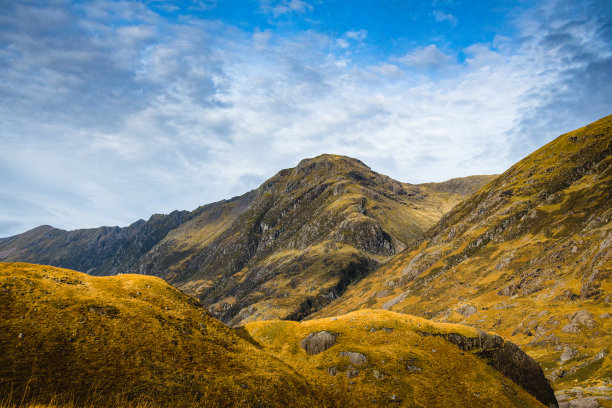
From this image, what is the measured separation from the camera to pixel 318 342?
1880 inches

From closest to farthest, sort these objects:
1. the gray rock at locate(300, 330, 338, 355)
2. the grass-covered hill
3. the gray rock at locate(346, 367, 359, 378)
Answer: the grass-covered hill, the gray rock at locate(346, 367, 359, 378), the gray rock at locate(300, 330, 338, 355)

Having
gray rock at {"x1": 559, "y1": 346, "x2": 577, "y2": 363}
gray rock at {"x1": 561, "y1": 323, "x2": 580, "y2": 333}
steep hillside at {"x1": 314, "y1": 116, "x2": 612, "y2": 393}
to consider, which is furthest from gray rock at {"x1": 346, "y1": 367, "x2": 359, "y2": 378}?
gray rock at {"x1": 561, "y1": 323, "x2": 580, "y2": 333}

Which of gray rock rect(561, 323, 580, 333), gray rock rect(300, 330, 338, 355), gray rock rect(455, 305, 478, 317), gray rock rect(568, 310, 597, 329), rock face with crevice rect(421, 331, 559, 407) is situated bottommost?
gray rock rect(455, 305, 478, 317)

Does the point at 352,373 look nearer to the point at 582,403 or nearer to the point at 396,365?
the point at 396,365

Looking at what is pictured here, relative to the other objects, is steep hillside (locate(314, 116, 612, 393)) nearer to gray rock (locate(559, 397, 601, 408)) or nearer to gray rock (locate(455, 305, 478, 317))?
gray rock (locate(455, 305, 478, 317))

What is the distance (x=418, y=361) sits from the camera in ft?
144

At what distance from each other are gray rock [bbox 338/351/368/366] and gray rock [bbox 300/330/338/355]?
3.01 metres

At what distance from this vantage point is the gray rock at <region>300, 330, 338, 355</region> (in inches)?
1854

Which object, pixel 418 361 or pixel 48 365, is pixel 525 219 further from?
pixel 48 365

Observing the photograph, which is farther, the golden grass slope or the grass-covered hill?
the golden grass slope

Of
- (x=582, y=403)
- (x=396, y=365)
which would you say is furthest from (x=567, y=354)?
(x=396, y=365)

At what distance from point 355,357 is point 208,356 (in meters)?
20.3

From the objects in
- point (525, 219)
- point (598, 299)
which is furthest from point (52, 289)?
point (525, 219)

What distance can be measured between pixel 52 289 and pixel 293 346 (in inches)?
1264
